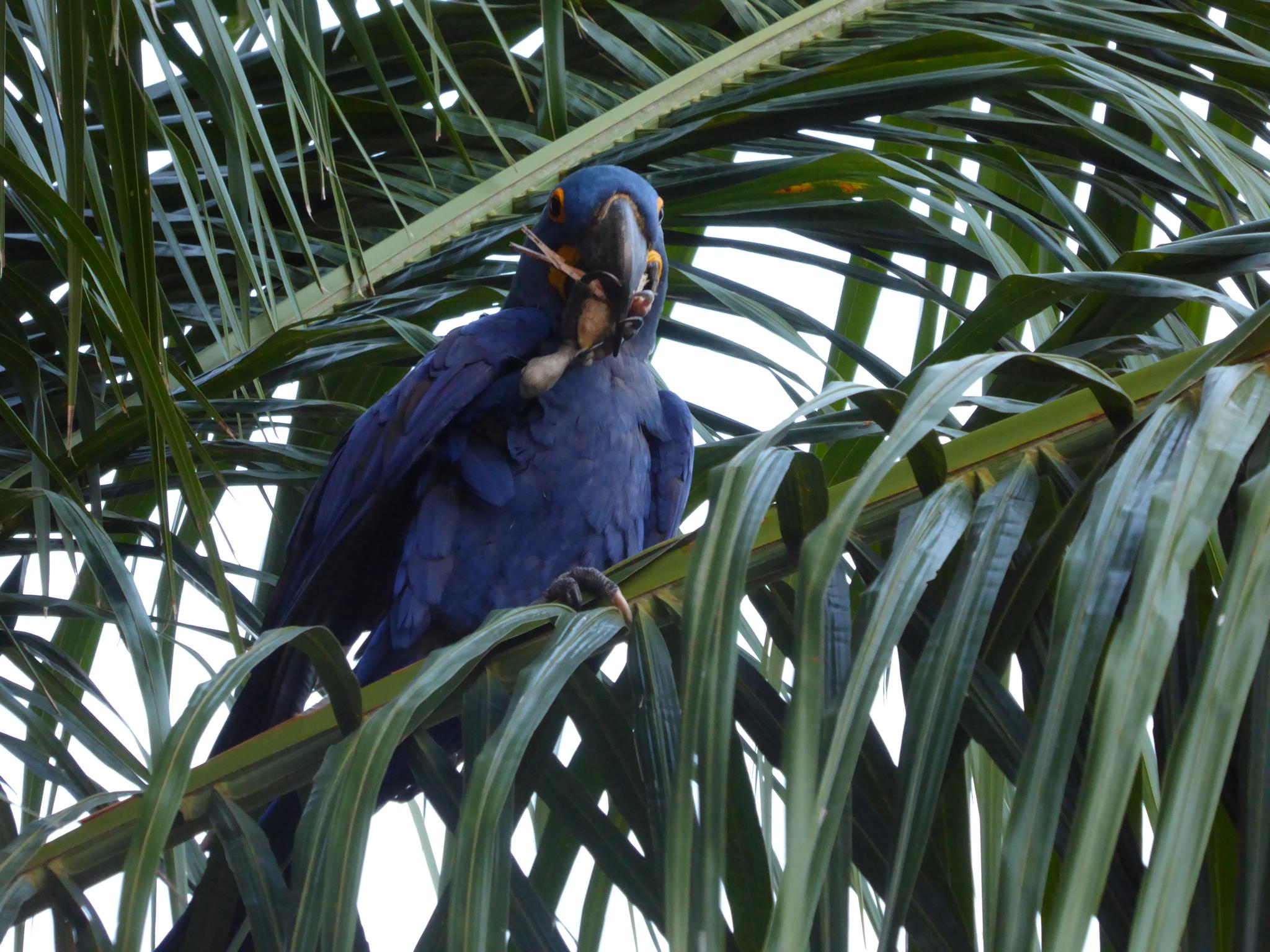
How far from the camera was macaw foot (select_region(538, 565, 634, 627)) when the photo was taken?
821 millimetres

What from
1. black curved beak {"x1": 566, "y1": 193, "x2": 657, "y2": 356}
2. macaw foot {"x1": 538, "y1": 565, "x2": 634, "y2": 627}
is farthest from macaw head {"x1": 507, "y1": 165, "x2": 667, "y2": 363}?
macaw foot {"x1": 538, "y1": 565, "x2": 634, "y2": 627}

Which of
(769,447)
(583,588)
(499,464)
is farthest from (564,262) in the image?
(769,447)

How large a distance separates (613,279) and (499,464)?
0.27 m

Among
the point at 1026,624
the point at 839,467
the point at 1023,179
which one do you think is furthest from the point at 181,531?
the point at 1026,624

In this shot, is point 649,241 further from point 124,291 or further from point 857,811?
point 857,811

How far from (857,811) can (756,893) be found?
0.07 m

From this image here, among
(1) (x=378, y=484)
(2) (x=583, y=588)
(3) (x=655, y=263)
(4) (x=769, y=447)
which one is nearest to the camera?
(4) (x=769, y=447)

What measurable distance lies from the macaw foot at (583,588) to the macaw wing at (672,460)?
0.63 meters

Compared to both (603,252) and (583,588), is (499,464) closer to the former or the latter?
(603,252)

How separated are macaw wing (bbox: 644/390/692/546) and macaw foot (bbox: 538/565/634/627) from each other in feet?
2.08

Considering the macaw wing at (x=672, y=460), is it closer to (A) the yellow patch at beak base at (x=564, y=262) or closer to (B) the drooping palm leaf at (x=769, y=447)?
(B) the drooping palm leaf at (x=769, y=447)

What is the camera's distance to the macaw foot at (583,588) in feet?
2.69

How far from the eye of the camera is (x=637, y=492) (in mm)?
1676

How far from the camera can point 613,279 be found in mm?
1559
